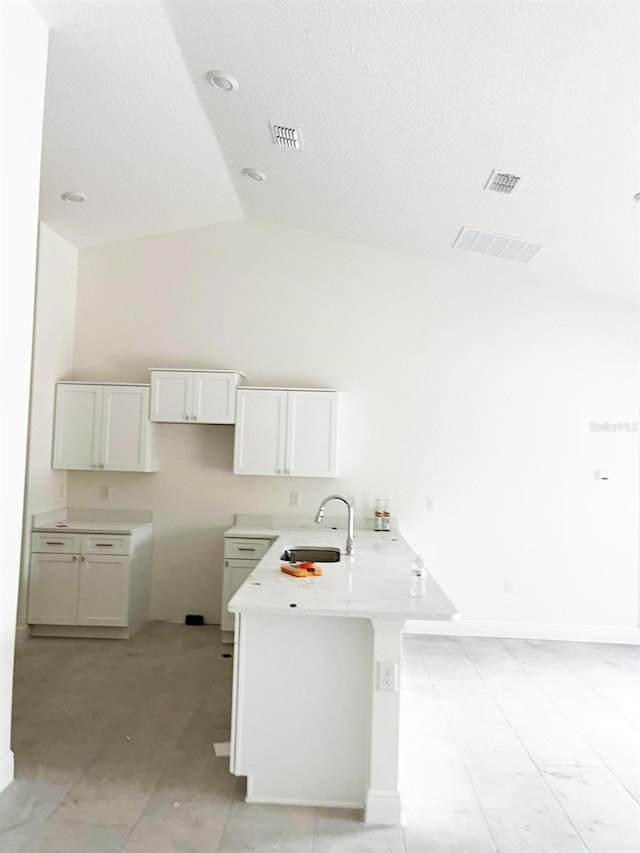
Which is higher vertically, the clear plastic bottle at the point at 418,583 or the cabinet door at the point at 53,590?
the clear plastic bottle at the point at 418,583

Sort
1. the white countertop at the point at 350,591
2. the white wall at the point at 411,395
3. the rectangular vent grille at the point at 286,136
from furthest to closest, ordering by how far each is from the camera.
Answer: the white wall at the point at 411,395
the rectangular vent grille at the point at 286,136
the white countertop at the point at 350,591

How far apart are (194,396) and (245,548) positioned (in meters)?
1.28

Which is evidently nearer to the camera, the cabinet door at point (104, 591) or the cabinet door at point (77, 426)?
the cabinet door at point (104, 591)

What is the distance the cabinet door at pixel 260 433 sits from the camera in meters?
5.16

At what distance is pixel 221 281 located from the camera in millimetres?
5602

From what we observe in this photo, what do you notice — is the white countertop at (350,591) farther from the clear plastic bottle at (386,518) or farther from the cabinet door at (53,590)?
the cabinet door at (53,590)

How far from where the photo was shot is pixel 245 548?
16.4 feet

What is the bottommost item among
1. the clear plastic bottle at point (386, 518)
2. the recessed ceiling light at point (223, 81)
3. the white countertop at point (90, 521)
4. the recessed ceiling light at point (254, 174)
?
the white countertop at point (90, 521)

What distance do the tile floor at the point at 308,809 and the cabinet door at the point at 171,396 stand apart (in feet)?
5.80

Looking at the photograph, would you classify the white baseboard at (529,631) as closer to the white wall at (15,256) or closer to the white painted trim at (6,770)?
the white painted trim at (6,770)

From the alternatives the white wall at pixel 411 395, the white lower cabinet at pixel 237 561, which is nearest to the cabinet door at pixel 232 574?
the white lower cabinet at pixel 237 561

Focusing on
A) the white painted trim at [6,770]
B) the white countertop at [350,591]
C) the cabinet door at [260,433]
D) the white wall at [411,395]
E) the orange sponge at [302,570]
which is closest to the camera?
the white countertop at [350,591]

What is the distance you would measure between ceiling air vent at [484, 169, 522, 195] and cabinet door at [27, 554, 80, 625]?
13.0 feet

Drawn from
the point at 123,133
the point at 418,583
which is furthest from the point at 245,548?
the point at 123,133
